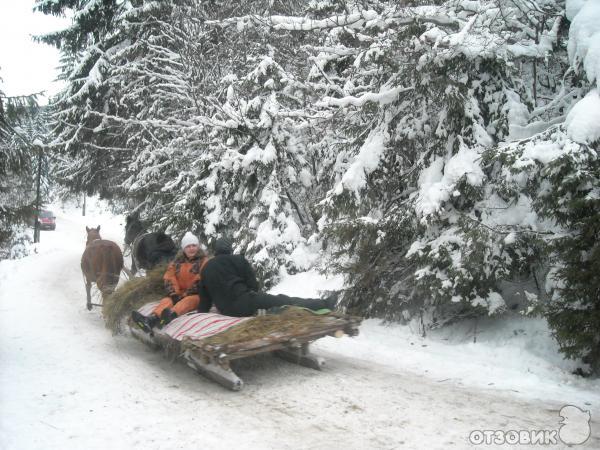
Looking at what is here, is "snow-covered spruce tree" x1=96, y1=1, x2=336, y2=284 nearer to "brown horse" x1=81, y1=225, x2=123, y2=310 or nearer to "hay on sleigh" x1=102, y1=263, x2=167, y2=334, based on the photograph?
"brown horse" x1=81, y1=225, x2=123, y2=310

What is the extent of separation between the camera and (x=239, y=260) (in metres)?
6.22

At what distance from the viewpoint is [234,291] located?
19.6 ft

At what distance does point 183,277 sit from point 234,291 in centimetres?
115

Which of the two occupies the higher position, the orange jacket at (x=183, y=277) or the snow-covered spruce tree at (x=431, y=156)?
the snow-covered spruce tree at (x=431, y=156)

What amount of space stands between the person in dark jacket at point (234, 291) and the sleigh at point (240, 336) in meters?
0.32

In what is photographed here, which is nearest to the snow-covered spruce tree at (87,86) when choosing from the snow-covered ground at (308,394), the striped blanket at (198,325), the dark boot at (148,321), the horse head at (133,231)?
the horse head at (133,231)

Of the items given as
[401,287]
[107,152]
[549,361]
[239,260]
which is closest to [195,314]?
[239,260]

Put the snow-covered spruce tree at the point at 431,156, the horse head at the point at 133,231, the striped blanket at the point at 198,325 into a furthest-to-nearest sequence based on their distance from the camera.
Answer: the horse head at the point at 133,231 → the snow-covered spruce tree at the point at 431,156 → the striped blanket at the point at 198,325

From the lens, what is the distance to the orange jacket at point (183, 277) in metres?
6.68

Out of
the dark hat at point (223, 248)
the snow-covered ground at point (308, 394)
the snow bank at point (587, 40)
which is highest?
the snow bank at point (587, 40)

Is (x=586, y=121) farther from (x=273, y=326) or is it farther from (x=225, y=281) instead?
(x=225, y=281)

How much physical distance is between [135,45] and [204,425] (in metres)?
15.8

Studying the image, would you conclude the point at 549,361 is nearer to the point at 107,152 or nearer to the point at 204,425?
the point at 204,425

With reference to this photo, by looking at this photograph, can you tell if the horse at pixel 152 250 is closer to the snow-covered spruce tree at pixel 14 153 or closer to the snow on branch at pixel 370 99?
the snow-covered spruce tree at pixel 14 153
